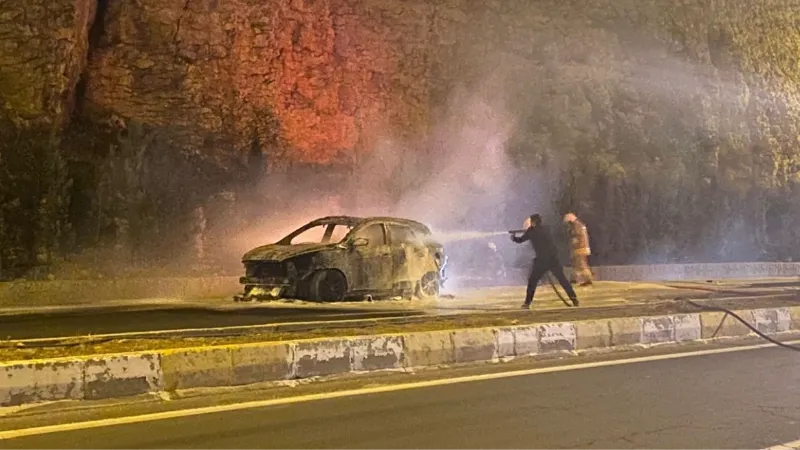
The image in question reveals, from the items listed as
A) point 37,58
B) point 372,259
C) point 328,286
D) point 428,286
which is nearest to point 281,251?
point 328,286

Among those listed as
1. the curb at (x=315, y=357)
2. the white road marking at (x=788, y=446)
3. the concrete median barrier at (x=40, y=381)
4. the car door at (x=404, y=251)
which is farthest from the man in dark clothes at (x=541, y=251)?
the concrete median barrier at (x=40, y=381)

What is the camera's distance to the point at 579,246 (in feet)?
61.8

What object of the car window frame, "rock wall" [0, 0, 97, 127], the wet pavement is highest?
"rock wall" [0, 0, 97, 127]

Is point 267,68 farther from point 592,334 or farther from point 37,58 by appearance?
point 592,334

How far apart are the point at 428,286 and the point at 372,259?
5.32ft

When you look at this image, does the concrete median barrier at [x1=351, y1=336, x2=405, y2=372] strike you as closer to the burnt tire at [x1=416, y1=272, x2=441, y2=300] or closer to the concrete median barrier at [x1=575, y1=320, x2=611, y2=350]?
the concrete median barrier at [x1=575, y1=320, x2=611, y2=350]

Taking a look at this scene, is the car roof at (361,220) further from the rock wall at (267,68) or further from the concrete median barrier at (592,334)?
the rock wall at (267,68)

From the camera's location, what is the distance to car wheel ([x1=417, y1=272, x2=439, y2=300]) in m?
15.6

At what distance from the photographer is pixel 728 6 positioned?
36.2 meters

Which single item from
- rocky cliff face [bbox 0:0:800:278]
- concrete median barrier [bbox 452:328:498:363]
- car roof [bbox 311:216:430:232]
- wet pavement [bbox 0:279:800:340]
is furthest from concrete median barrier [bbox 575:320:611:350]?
rocky cliff face [bbox 0:0:800:278]

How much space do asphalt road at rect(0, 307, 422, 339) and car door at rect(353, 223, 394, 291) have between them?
120cm

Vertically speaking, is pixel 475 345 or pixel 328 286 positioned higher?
pixel 328 286

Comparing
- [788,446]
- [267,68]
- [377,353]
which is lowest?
[788,446]

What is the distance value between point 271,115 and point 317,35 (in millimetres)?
3219
